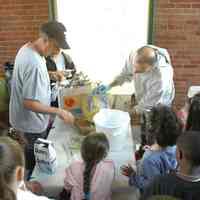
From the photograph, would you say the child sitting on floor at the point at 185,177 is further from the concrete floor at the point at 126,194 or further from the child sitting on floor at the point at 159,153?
the concrete floor at the point at 126,194

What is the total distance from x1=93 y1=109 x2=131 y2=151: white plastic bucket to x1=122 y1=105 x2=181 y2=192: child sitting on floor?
0.32 metres

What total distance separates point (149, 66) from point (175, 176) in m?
1.39

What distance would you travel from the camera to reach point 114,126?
260cm

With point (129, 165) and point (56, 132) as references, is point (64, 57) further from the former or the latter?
point (129, 165)

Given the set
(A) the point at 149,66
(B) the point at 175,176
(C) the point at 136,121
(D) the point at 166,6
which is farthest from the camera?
(D) the point at 166,6

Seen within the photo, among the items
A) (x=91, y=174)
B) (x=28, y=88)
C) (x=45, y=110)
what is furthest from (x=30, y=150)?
(x=91, y=174)

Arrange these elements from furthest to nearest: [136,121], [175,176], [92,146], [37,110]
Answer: [136,121]
[37,110]
[92,146]
[175,176]

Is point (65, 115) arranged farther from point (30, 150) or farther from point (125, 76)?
point (125, 76)

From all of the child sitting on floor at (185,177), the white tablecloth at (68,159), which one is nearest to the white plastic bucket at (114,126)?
the white tablecloth at (68,159)

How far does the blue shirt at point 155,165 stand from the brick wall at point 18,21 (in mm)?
2614

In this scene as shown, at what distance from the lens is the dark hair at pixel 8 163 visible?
139 cm

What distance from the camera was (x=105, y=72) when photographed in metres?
4.55

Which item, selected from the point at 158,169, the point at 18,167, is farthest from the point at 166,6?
the point at 18,167

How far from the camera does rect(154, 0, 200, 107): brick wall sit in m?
4.07
